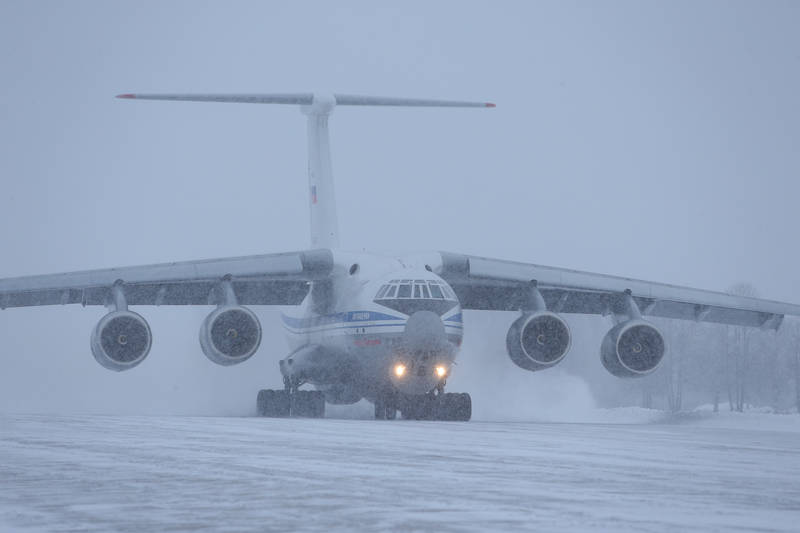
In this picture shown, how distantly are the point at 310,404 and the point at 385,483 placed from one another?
15296 mm

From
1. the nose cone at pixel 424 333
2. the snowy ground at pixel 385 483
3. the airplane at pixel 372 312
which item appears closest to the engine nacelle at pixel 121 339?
the airplane at pixel 372 312

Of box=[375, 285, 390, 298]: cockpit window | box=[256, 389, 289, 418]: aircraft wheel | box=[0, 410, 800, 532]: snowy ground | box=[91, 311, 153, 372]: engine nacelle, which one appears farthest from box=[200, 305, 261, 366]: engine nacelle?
box=[0, 410, 800, 532]: snowy ground

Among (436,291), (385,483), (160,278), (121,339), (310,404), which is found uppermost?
(160,278)

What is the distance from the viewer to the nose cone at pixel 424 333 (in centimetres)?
1841

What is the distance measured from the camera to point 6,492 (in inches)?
259

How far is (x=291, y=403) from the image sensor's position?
22.8 m

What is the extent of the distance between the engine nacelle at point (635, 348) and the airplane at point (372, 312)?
0.08 ft

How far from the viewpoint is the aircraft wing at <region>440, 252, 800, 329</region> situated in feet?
70.7

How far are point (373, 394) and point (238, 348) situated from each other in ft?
9.08

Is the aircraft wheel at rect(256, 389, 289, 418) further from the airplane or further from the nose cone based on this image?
the nose cone

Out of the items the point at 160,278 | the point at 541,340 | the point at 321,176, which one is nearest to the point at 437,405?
the point at 541,340

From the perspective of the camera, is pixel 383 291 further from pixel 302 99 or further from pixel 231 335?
pixel 302 99

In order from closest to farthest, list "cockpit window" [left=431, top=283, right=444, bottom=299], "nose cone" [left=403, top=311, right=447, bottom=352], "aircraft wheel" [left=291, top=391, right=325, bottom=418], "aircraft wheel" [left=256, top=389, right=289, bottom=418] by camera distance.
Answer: "nose cone" [left=403, top=311, right=447, bottom=352] < "cockpit window" [left=431, top=283, right=444, bottom=299] < "aircraft wheel" [left=291, top=391, right=325, bottom=418] < "aircraft wheel" [left=256, top=389, right=289, bottom=418]

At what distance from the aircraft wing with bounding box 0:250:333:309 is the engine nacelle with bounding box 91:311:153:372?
0.75 meters
